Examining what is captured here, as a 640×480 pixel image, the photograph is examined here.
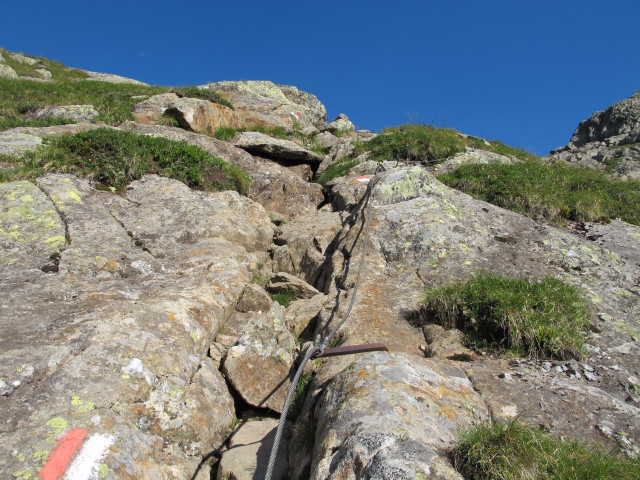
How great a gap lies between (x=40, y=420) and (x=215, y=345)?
2615 mm

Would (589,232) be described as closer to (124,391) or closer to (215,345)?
(215,345)

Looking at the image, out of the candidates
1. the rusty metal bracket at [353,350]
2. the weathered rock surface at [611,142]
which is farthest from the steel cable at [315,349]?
the weathered rock surface at [611,142]

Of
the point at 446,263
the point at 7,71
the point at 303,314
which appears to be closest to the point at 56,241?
the point at 303,314

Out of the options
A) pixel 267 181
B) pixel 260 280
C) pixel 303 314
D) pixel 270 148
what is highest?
pixel 270 148

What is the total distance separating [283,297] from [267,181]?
21.6 ft

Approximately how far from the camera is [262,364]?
597 cm

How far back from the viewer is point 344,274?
27.4 ft

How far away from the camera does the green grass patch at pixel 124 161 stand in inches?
411

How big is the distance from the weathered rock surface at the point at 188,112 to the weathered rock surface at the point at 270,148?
189 centimetres

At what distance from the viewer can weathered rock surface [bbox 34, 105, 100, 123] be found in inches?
641

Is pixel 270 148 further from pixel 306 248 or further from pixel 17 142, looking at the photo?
pixel 17 142

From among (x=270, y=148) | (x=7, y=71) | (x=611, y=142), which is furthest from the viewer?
(x=611, y=142)

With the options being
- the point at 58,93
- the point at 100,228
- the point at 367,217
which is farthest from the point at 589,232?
the point at 58,93

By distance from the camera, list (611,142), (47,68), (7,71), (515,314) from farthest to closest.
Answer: (611,142), (47,68), (7,71), (515,314)
